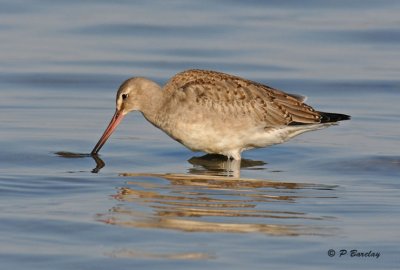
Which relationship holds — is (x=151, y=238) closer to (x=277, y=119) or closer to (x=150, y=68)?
(x=277, y=119)

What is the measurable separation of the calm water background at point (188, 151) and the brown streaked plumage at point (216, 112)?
23cm

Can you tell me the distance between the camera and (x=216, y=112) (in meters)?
11.5

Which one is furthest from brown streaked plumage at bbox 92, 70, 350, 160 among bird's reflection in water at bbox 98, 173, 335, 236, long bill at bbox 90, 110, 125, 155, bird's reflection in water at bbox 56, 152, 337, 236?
bird's reflection in water at bbox 98, 173, 335, 236

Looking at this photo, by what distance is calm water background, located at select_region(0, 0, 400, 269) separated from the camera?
8062mm

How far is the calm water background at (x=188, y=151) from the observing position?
8.06 meters

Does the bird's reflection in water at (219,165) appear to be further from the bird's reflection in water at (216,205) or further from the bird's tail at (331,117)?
the bird's tail at (331,117)

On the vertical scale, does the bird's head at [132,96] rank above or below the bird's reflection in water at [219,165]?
above

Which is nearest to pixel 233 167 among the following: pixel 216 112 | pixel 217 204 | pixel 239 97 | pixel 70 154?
pixel 216 112

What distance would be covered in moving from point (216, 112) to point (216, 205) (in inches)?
89.4

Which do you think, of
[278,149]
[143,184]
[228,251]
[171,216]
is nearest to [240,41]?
[278,149]

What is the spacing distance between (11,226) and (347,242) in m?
2.30

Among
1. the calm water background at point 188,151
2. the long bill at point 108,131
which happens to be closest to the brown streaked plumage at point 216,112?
the long bill at point 108,131

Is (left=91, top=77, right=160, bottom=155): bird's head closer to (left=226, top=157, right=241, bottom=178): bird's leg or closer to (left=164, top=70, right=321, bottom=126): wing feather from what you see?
(left=164, top=70, right=321, bottom=126): wing feather

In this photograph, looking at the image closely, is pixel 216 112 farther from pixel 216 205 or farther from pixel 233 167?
pixel 216 205
